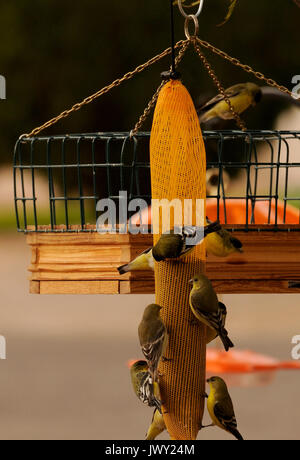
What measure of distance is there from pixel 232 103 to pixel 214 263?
0.62 m

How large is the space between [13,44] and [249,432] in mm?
5744

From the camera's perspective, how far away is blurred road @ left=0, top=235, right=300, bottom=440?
6015 mm

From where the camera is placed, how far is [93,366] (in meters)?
7.63

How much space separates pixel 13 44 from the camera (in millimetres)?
9750

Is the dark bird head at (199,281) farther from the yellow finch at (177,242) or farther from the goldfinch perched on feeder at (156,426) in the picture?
the goldfinch perched on feeder at (156,426)

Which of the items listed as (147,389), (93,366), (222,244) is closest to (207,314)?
(147,389)

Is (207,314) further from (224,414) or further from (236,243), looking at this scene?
(236,243)

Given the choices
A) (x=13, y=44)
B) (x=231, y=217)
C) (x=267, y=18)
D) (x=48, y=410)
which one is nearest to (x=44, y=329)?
(x=48, y=410)

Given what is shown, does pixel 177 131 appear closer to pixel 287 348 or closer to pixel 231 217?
pixel 231 217

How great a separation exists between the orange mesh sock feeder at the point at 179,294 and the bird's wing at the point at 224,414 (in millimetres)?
47

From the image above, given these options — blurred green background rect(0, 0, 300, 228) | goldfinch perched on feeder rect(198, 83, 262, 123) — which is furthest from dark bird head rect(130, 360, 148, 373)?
blurred green background rect(0, 0, 300, 228)

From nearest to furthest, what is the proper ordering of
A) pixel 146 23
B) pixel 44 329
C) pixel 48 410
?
pixel 48 410 → pixel 44 329 → pixel 146 23

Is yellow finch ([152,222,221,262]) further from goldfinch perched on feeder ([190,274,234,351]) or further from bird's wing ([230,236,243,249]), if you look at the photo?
bird's wing ([230,236,243,249])

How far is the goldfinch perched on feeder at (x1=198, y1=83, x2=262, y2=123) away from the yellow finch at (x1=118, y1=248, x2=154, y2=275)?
680mm
